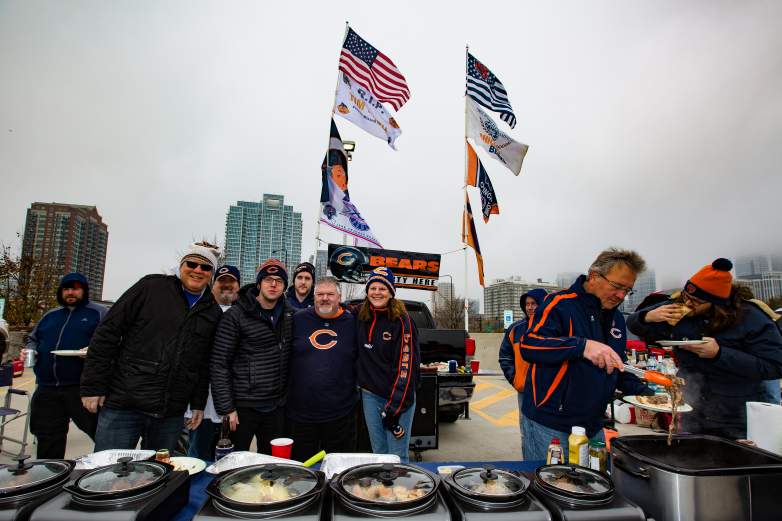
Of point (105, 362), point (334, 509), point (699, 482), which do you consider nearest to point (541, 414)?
point (699, 482)

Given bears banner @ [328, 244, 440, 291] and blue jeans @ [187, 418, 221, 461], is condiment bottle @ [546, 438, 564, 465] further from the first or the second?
bears banner @ [328, 244, 440, 291]

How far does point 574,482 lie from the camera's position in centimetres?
152

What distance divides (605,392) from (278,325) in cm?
243

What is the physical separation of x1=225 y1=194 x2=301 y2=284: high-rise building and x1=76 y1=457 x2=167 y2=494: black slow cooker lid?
1281 inches

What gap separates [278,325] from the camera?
3.19 m

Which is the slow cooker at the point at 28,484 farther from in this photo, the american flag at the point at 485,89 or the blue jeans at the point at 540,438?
the american flag at the point at 485,89

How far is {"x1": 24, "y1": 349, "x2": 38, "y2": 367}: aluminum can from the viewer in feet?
13.0

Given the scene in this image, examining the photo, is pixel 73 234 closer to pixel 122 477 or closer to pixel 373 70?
pixel 373 70

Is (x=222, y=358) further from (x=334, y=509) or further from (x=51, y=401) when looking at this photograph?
(x=51, y=401)

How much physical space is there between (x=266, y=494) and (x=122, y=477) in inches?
21.9

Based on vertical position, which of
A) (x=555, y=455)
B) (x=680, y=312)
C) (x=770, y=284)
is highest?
(x=770, y=284)

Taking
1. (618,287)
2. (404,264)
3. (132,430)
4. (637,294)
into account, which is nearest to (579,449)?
(618,287)

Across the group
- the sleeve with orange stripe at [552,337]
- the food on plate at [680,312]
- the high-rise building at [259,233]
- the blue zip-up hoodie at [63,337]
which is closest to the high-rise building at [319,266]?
the sleeve with orange stripe at [552,337]

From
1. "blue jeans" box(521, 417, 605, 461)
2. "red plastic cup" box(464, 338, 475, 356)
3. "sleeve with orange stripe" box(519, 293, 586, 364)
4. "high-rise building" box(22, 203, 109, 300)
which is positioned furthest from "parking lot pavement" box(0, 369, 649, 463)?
"high-rise building" box(22, 203, 109, 300)
